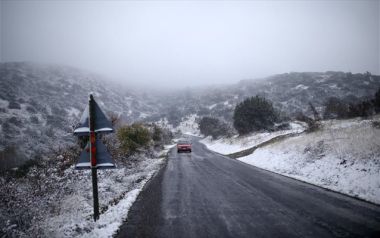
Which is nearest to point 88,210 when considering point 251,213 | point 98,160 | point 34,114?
point 98,160

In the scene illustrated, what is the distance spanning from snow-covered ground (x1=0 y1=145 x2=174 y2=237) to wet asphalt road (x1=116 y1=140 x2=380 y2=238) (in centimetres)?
62

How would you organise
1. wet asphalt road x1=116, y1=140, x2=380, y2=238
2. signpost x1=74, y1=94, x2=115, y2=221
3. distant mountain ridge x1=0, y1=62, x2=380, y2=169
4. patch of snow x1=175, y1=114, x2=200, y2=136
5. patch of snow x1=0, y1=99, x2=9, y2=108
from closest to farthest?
wet asphalt road x1=116, y1=140, x2=380, y2=238 < signpost x1=74, y1=94, x2=115, y2=221 < distant mountain ridge x1=0, y1=62, x2=380, y2=169 < patch of snow x1=0, y1=99, x2=9, y2=108 < patch of snow x1=175, y1=114, x2=200, y2=136

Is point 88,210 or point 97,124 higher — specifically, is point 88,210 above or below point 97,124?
below

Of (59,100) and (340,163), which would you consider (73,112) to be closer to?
(59,100)

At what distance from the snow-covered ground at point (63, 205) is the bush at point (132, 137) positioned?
367 inches

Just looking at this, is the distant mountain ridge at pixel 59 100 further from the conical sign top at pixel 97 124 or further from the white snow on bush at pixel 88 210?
the conical sign top at pixel 97 124

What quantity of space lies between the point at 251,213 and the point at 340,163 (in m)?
6.46

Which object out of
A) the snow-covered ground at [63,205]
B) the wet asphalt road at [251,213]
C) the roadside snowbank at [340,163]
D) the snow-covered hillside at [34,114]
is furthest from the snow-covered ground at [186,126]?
the wet asphalt road at [251,213]

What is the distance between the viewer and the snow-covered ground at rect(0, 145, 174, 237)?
6184 mm

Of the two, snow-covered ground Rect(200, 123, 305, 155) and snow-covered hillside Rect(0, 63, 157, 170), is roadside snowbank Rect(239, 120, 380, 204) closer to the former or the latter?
snow-covered ground Rect(200, 123, 305, 155)

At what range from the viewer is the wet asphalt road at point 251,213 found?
215 inches

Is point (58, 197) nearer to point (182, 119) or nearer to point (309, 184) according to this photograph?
point (309, 184)

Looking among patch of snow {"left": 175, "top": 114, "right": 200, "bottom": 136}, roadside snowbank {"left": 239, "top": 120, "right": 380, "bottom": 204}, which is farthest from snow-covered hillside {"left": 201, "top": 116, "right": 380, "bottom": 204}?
patch of snow {"left": 175, "top": 114, "right": 200, "bottom": 136}

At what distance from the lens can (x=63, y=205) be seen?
27.7ft
